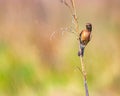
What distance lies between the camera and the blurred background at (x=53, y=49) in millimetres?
2838

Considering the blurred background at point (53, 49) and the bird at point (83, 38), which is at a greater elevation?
the bird at point (83, 38)

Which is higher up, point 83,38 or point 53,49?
point 83,38

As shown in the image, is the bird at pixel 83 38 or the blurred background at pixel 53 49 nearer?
the bird at pixel 83 38

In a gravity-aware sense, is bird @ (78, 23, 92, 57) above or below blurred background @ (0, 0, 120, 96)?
above

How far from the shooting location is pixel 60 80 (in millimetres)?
2920

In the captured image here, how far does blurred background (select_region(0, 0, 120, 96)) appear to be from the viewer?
2.84m

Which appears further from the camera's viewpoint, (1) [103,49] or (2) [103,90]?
(1) [103,49]

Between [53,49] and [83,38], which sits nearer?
[83,38]

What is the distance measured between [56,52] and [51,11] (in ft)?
0.91

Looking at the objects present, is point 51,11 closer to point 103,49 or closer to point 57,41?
point 57,41

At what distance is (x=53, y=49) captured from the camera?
3.18m

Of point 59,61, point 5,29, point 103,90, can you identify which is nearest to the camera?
point 103,90

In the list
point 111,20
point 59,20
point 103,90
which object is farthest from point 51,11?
point 103,90

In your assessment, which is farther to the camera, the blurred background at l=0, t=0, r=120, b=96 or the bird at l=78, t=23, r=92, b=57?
the blurred background at l=0, t=0, r=120, b=96
